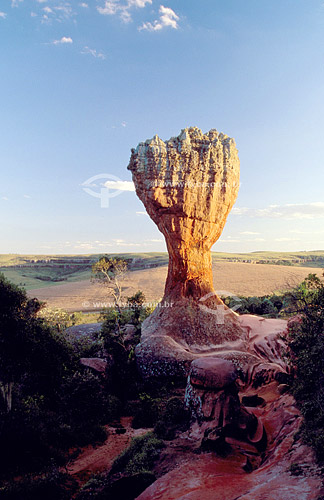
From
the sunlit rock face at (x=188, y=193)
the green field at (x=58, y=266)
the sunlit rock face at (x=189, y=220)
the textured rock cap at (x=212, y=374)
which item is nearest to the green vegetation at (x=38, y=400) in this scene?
the sunlit rock face at (x=189, y=220)

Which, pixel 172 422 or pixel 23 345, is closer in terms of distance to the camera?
pixel 172 422

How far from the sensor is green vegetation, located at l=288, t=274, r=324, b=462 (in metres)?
7.37

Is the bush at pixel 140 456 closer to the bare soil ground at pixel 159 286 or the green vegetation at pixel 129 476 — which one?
the green vegetation at pixel 129 476

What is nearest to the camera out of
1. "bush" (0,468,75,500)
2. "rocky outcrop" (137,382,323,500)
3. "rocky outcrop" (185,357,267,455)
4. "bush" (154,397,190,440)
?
"rocky outcrop" (137,382,323,500)

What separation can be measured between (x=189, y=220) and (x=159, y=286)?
50526mm

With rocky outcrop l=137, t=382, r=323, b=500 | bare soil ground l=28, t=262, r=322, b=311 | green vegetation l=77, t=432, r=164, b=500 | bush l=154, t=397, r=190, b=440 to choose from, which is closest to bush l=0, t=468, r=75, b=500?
green vegetation l=77, t=432, r=164, b=500

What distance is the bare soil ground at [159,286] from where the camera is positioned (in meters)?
58.5

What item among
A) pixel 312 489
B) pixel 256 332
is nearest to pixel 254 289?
pixel 256 332

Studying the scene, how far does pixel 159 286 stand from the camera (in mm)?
68375

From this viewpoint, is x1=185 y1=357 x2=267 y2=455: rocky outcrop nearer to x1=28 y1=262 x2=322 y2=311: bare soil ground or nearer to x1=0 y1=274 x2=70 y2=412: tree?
x1=0 y1=274 x2=70 y2=412: tree

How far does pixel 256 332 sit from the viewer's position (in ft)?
62.6

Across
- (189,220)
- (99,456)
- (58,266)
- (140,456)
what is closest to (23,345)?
(99,456)

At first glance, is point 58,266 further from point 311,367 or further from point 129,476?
point 311,367

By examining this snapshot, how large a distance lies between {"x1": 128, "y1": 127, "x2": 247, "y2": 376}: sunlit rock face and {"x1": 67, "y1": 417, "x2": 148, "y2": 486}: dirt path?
203 inches
